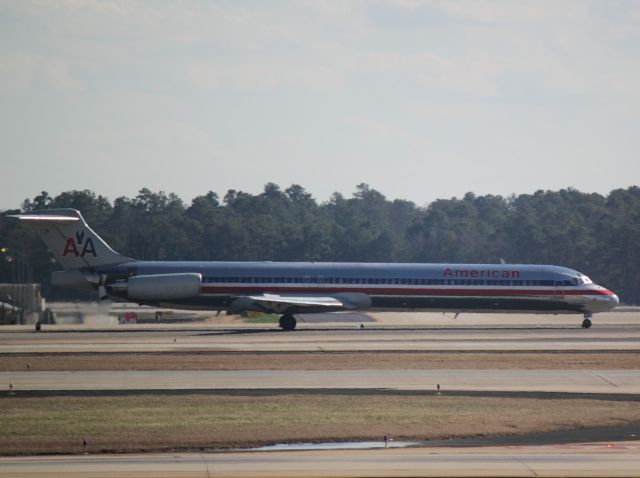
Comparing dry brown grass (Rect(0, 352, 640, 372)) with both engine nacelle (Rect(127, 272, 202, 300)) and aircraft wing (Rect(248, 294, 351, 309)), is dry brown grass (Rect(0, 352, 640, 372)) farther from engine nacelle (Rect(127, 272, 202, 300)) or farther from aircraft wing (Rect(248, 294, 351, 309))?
engine nacelle (Rect(127, 272, 202, 300))

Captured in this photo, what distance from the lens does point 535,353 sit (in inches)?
1966

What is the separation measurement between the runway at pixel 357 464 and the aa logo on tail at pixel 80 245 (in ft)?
130

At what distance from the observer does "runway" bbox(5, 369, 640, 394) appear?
38.3 m

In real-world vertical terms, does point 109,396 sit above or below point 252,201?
below

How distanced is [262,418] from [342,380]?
354 inches

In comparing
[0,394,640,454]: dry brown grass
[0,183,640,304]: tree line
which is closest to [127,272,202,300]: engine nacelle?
[0,394,640,454]: dry brown grass

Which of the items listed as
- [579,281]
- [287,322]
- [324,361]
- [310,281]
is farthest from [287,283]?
[324,361]

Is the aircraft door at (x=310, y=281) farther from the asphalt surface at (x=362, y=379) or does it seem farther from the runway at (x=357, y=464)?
the runway at (x=357, y=464)

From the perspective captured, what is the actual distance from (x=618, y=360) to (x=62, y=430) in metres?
27.0

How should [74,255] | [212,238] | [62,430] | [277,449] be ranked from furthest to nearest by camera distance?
1. [212,238]
2. [74,255]
3. [62,430]
4. [277,449]

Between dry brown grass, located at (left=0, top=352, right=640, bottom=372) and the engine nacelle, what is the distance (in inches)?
590

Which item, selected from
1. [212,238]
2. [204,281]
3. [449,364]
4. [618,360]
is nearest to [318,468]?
[449,364]

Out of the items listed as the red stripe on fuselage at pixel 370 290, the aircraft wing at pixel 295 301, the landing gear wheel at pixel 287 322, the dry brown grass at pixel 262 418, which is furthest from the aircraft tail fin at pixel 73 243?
the dry brown grass at pixel 262 418

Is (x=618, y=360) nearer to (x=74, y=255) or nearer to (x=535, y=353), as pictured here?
(x=535, y=353)
